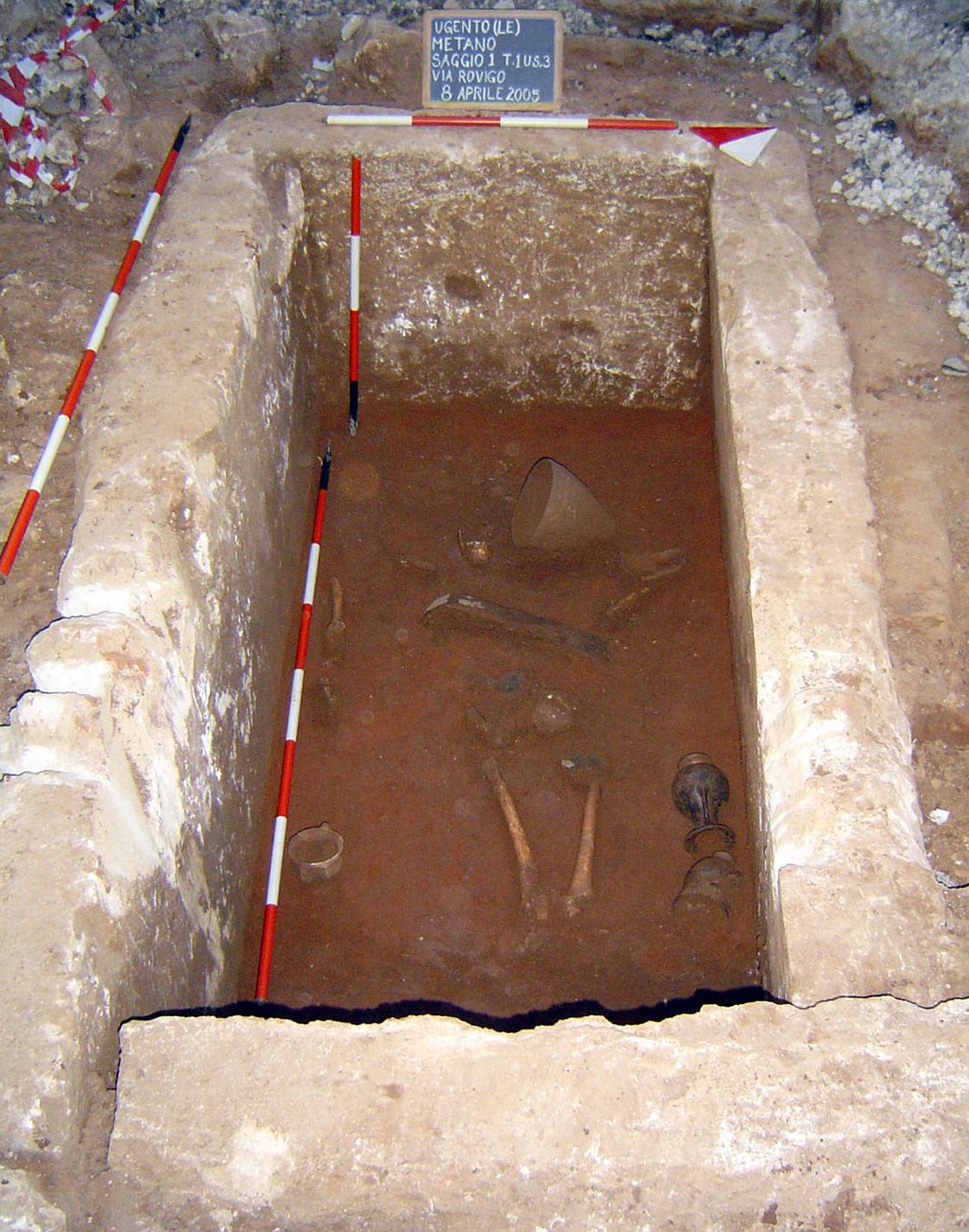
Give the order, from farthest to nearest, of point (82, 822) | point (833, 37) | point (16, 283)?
1. point (833, 37)
2. point (16, 283)
3. point (82, 822)

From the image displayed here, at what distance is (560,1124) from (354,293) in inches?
137

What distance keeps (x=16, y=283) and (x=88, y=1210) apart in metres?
3.16

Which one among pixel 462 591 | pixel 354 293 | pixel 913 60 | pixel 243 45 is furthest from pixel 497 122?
pixel 462 591

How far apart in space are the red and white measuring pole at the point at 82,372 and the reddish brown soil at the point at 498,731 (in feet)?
4.01

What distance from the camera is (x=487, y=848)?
146 inches

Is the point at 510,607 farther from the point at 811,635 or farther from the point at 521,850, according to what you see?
the point at 811,635

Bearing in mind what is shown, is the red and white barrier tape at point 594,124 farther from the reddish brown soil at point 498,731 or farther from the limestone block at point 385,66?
the reddish brown soil at point 498,731

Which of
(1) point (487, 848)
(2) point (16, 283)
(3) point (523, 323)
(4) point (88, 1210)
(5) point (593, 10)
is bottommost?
(4) point (88, 1210)

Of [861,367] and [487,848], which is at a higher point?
[861,367]

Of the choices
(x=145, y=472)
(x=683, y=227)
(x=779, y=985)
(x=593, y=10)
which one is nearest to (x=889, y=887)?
(x=779, y=985)

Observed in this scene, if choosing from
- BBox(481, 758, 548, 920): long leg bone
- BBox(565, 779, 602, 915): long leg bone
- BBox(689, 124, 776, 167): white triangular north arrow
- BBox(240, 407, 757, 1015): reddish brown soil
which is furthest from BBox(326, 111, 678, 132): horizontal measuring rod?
BBox(565, 779, 602, 915): long leg bone

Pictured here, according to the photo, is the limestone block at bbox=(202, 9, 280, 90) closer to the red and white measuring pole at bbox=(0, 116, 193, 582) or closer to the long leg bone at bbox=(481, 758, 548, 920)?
the red and white measuring pole at bbox=(0, 116, 193, 582)

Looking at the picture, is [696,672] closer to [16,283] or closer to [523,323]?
[523,323]

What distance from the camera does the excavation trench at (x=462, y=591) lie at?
96.4 inches
